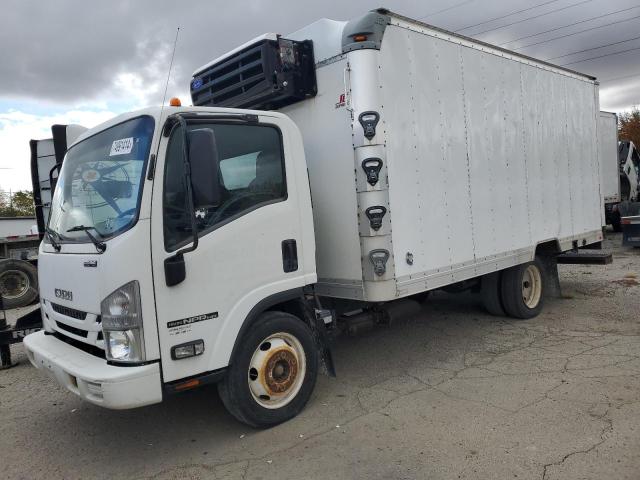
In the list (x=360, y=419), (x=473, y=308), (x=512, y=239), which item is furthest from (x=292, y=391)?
(x=473, y=308)

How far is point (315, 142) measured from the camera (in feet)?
15.4

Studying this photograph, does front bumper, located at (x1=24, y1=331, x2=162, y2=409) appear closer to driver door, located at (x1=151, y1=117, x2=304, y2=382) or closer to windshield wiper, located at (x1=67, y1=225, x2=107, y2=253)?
driver door, located at (x1=151, y1=117, x2=304, y2=382)

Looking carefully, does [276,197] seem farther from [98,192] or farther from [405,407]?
[405,407]

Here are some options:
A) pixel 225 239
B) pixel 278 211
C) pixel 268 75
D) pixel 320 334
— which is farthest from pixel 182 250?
pixel 268 75

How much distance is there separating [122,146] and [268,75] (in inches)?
57.5

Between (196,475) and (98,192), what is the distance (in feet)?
6.85

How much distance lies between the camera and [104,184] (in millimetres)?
3631

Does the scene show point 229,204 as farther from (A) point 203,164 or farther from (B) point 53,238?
(B) point 53,238

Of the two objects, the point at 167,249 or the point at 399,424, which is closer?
the point at 167,249

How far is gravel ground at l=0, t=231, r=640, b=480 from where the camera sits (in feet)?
11.3

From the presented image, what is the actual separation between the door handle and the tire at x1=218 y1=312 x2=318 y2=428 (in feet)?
1.23

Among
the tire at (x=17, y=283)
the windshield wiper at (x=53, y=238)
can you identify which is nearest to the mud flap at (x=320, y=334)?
the windshield wiper at (x=53, y=238)

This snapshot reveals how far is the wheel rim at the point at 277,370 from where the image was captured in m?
3.94

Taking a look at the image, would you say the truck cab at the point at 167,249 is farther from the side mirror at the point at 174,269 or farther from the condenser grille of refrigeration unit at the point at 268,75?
the condenser grille of refrigeration unit at the point at 268,75
